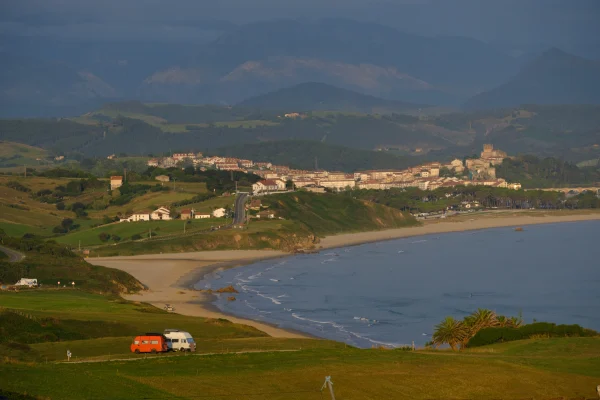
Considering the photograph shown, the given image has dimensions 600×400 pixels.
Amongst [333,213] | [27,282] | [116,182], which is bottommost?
[27,282]

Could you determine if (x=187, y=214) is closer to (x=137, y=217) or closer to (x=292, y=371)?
(x=137, y=217)

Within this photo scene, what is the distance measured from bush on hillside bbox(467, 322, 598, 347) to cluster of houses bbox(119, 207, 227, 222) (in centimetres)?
8215

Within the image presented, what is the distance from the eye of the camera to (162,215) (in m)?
119

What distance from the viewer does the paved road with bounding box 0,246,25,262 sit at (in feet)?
236

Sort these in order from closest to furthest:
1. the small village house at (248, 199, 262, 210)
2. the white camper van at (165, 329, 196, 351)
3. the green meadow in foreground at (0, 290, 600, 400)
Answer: the green meadow in foreground at (0, 290, 600, 400), the white camper van at (165, 329, 196, 351), the small village house at (248, 199, 262, 210)

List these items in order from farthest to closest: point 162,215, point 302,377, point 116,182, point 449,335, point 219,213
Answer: point 116,182 → point 219,213 → point 162,215 → point 449,335 → point 302,377

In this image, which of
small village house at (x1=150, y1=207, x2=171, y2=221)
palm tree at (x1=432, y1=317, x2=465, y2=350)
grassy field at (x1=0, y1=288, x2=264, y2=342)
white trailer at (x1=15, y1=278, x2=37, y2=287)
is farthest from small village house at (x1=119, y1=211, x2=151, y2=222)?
palm tree at (x1=432, y1=317, x2=465, y2=350)

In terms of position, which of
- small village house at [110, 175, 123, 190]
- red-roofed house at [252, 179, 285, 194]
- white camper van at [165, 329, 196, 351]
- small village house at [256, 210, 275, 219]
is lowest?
small village house at [256, 210, 275, 219]

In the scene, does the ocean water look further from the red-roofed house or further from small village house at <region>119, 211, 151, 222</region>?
the red-roofed house

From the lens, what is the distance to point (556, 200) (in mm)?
184750

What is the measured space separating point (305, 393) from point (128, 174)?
137 meters

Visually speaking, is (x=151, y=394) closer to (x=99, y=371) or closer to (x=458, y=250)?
(x=99, y=371)

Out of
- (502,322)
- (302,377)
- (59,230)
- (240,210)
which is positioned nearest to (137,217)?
(59,230)

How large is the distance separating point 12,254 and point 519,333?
47046mm
